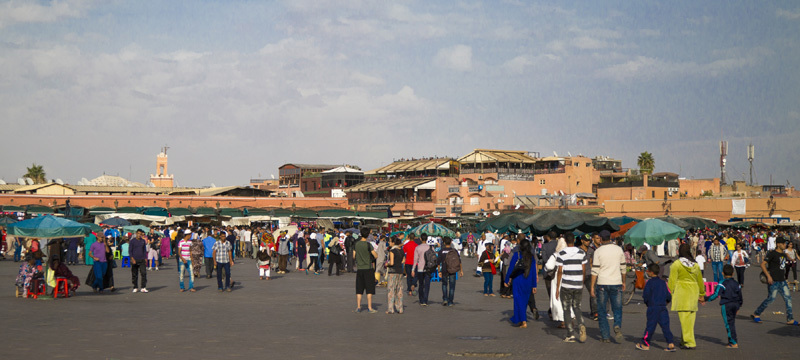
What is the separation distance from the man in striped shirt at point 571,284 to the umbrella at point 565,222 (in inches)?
446

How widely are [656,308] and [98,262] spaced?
1367cm

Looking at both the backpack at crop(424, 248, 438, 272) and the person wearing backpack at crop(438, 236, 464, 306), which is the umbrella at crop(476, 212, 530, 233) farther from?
the backpack at crop(424, 248, 438, 272)

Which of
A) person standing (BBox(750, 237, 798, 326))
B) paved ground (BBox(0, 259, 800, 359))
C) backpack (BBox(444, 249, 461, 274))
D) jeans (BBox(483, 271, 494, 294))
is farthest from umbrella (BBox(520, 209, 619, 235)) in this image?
person standing (BBox(750, 237, 798, 326))

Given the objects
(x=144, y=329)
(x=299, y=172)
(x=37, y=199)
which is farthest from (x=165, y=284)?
→ (x=299, y=172)

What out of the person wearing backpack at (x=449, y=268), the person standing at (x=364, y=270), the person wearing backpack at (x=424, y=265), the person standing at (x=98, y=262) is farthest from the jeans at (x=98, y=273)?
the person wearing backpack at (x=449, y=268)

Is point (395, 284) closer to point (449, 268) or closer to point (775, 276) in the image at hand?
point (449, 268)

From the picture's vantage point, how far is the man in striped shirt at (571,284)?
11023 mm

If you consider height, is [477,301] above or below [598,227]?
below

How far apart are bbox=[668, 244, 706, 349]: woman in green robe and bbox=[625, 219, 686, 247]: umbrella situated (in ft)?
32.9

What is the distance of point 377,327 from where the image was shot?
41.1ft

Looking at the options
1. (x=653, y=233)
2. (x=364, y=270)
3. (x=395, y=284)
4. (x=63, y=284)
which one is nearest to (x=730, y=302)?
(x=395, y=284)

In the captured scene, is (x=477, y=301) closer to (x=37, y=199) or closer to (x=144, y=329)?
Result: (x=144, y=329)

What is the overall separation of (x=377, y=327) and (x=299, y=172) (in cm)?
10148

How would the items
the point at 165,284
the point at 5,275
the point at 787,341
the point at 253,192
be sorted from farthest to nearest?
the point at 253,192
the point at 5,275
the point at 165,284
the point at 787,341
